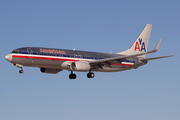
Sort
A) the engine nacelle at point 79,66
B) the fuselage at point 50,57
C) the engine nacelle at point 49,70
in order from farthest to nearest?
the engine nacelle at point 49,70 < the engine nacelle at point 79,66 < the fuselage at point 50,57

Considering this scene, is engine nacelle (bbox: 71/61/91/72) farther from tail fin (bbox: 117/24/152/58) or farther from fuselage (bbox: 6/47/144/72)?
tail fin (bbox: 117/24/152/58)

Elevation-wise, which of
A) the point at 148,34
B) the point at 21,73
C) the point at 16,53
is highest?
the point at 148,34

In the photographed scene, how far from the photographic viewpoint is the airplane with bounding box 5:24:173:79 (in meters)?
50.3

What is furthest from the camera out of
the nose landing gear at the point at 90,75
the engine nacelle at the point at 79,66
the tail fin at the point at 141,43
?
the tail fin at the point at 141,43

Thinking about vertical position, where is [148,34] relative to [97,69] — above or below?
above

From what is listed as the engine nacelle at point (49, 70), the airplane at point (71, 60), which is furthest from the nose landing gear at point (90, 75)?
the engine nacelle at point (49, 70)

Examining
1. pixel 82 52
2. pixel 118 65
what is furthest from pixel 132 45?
pixel 82 52

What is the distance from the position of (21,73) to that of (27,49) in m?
4.01

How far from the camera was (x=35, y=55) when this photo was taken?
50.9m

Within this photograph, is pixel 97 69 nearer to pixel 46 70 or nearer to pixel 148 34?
pixel 46 70

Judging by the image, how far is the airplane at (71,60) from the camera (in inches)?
1980

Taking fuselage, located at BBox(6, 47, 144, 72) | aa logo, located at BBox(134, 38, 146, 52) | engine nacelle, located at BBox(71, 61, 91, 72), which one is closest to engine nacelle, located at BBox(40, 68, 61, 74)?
fuselage, located at BBox(6, 47, 144, 72)

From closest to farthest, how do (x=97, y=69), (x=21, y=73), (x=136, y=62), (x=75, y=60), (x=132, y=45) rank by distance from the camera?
1. (x=21, y=73)
2. (x=75, y=60)
3. (x=97, y=69)
4. (x=136, y=62)
5. (x=132, y=45)

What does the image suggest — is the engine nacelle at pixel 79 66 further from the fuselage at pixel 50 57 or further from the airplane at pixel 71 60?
the fuselage at pixel 50 57
